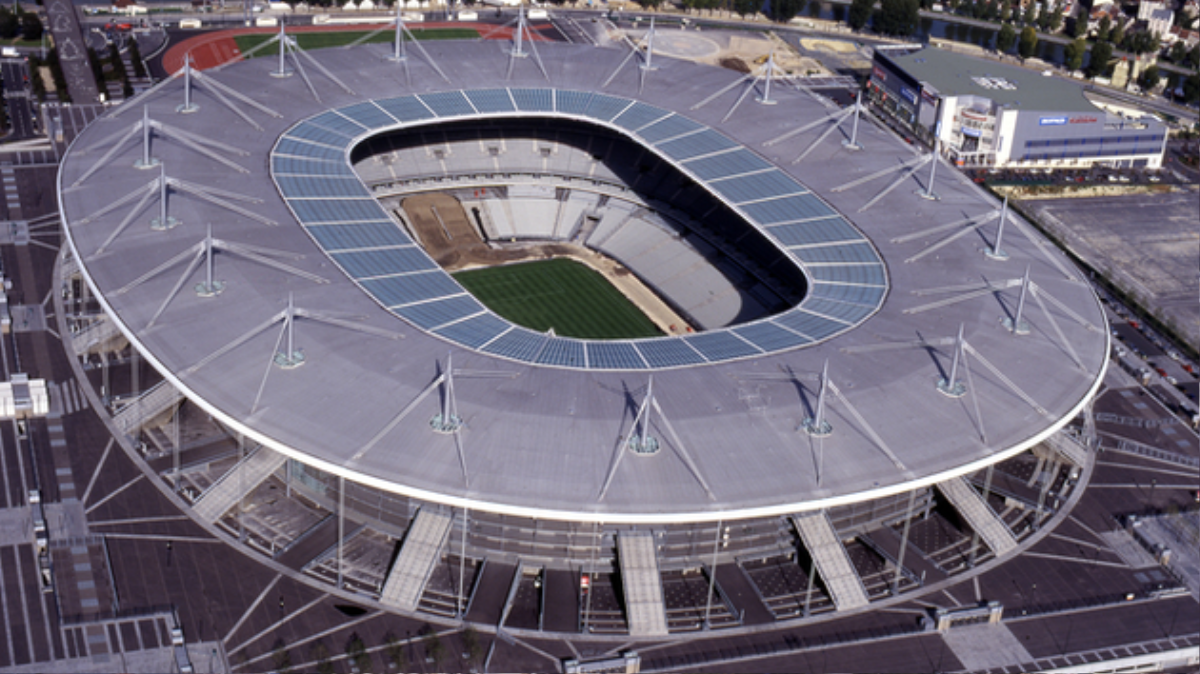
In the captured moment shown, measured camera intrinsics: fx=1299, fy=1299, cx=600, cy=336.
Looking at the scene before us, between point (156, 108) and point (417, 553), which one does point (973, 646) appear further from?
point (156, 108)

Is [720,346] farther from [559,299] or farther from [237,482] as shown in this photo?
[237,482]

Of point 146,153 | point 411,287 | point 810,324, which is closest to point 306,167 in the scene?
point 146,153

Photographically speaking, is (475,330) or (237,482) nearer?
(237,482)

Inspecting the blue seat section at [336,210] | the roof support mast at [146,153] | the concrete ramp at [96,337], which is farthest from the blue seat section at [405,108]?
the concrete ramp at [96,337]

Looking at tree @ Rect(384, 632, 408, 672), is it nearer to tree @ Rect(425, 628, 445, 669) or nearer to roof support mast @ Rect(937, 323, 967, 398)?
tree @ Rect(425, 628, 445, 669)

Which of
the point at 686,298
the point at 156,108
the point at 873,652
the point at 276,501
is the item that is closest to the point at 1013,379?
the point at 873,652

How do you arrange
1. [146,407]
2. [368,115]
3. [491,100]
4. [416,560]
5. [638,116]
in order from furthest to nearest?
[491,100] < [638,116] < [368,115] < [146,407] < [416,560]

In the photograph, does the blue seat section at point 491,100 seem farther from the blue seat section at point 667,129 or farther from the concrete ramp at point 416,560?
the concrete ramp at point 416,560
